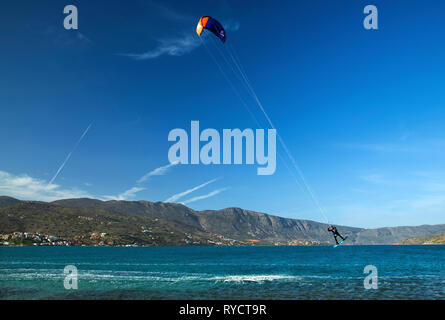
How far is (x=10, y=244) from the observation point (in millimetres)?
193125

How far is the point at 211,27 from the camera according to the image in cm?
2992

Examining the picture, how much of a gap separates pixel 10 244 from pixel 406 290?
232982mm

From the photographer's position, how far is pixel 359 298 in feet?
74.7

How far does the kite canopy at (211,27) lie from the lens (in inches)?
1169

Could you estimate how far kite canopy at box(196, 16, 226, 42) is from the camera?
1169 inches
